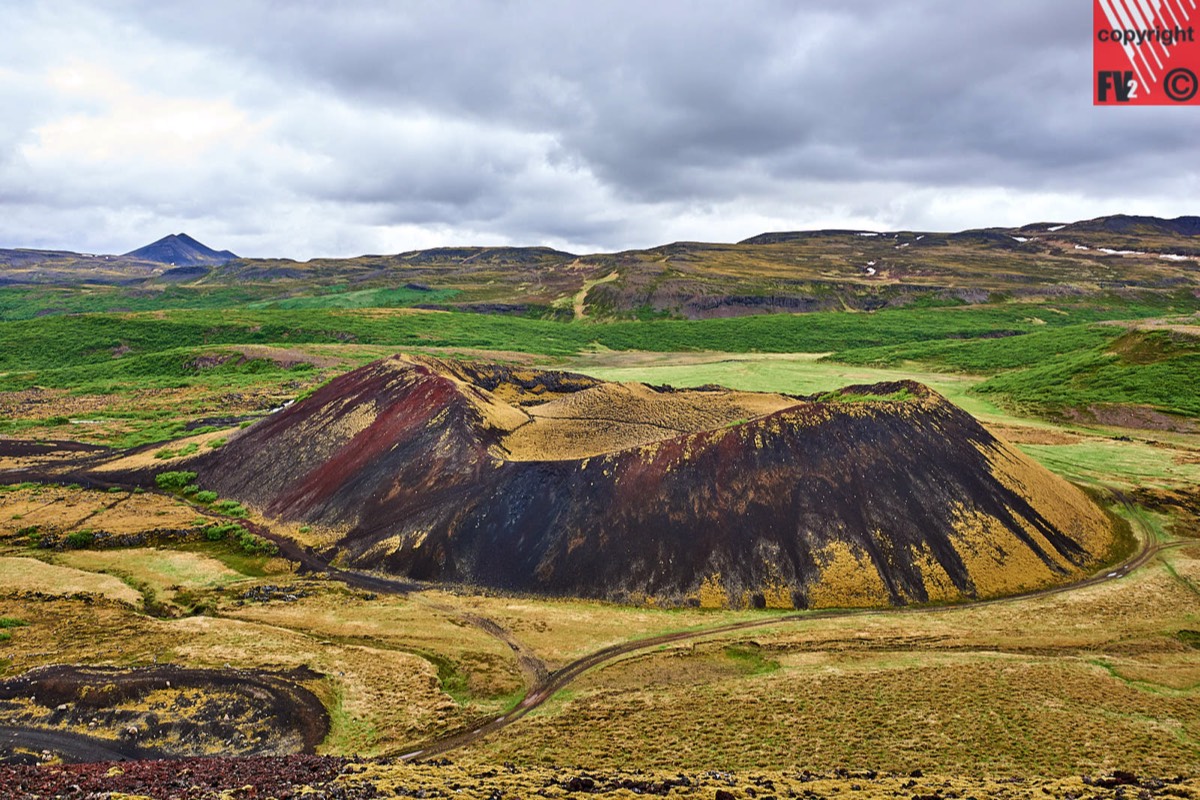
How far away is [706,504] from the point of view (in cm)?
2692

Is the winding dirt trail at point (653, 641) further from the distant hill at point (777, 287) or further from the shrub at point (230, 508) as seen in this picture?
the distant hill at point (777, 287)

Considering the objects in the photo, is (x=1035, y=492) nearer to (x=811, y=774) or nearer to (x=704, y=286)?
(x=811, y=774)

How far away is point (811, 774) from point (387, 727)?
412 inches

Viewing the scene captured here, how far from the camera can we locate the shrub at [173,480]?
3850 cm

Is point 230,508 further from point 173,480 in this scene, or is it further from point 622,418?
point 622,418

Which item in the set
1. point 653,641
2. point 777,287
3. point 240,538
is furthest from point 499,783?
point 777,287

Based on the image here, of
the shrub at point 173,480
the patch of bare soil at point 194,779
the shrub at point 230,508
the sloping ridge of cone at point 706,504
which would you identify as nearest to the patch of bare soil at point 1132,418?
the sloping ridge of cone at point 706,504

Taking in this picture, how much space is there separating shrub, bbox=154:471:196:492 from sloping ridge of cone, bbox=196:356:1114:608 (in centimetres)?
631

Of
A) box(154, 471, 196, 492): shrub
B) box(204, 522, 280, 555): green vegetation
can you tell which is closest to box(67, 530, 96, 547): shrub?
box(204, 522, 280, 555): green vegetation

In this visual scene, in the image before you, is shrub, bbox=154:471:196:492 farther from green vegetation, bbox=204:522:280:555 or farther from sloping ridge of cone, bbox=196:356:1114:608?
green vegetation, bbox=204:522:280:555

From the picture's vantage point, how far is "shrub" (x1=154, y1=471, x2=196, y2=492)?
38500 mm

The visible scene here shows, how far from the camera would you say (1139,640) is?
20641 mm

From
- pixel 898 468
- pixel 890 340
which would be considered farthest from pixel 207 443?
pixel 890 340

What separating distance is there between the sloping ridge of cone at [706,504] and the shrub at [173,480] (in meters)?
6.31
